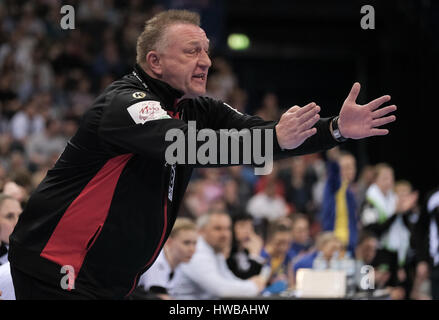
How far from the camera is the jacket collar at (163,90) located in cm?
313

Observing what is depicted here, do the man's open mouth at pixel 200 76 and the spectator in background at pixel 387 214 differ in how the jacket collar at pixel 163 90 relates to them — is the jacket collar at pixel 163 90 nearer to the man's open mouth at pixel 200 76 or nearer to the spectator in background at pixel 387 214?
the man's open mouth at pixel 200 76

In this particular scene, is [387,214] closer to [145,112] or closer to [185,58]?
[185,58]

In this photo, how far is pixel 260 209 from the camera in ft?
36.0

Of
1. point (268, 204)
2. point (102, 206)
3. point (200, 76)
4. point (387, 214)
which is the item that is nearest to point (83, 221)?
point (102, 206)

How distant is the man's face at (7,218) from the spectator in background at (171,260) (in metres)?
1.29

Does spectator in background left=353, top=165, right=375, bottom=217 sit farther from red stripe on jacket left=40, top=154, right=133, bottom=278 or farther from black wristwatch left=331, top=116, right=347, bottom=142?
red stripe on jacket left=40, top=154, right=133, bottom=278

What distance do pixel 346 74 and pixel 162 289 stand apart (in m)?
10.1

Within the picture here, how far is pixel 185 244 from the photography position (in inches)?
237

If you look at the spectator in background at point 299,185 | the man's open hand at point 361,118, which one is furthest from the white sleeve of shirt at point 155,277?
the spectator in background at point 299,185

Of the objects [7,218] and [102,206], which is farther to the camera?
[7,218]

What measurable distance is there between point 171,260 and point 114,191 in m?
3.36
